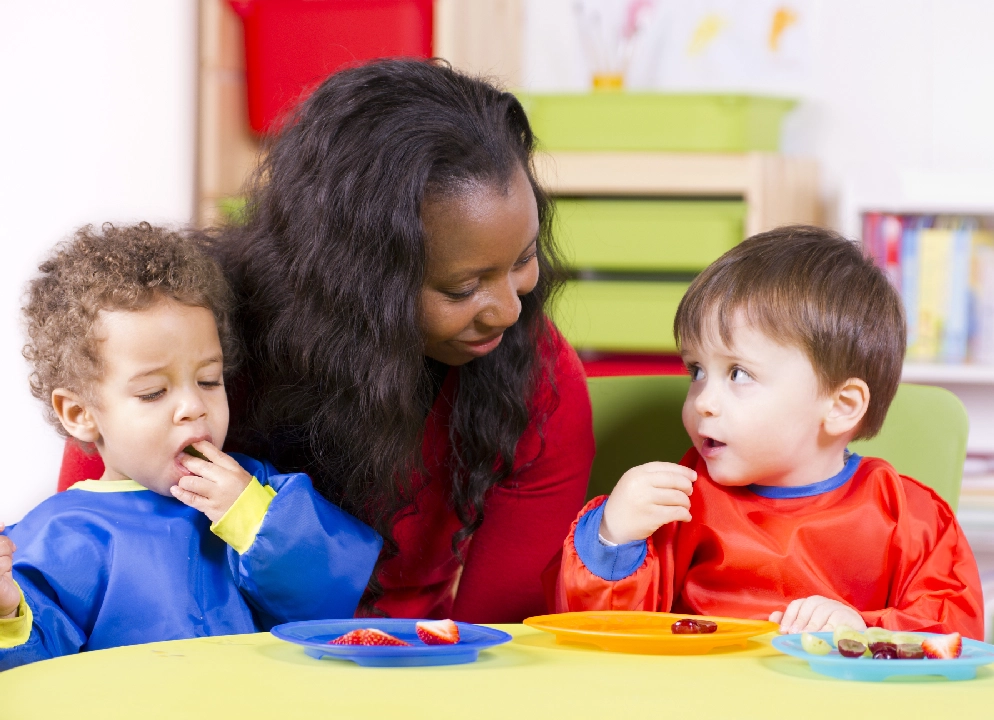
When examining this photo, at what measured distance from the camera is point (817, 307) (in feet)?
3.76

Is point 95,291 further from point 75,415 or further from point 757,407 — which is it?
point 757,407

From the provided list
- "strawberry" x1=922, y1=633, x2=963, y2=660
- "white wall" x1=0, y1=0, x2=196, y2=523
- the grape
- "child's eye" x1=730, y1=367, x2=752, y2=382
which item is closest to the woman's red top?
"child's eye" x1=730, y1=367, x2=752, y2=382

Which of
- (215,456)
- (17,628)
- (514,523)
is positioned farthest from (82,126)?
(17,628)

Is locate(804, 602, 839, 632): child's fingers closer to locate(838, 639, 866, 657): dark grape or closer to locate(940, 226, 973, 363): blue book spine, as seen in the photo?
locate(838, 639, 866, 657): dark grape

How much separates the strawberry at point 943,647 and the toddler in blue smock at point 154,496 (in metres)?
0.53

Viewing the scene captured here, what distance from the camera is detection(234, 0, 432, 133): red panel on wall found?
8.68 feet

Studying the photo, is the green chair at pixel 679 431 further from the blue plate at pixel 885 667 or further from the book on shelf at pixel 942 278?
the book on shelf at pixel 942 278

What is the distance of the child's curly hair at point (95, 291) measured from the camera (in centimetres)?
108

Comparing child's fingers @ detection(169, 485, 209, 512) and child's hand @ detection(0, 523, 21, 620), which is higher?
child's fingers @ detection(169, 485, 209, 512)

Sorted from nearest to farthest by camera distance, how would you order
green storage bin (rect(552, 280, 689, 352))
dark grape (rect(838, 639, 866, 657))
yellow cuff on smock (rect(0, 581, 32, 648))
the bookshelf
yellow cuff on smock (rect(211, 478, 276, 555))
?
dark grape (rect(838, 639, 866, 657)) → yellow cuff on smock (rect(0, 581, 32, 648)) → yellow cuff on smock (rect(211, 478, 276, 555)) → the bookshelf → green storage bin (rect(552, 280, 689, 352))

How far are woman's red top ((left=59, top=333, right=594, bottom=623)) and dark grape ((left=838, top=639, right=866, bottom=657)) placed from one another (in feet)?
1.94

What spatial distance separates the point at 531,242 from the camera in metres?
1.18

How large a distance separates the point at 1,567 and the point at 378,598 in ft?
1.62

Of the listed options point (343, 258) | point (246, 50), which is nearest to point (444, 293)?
point (343, 258)
